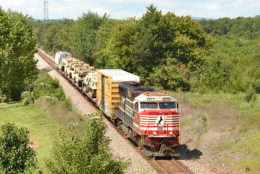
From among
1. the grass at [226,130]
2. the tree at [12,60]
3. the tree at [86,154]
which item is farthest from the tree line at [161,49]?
the tree at [86,154]

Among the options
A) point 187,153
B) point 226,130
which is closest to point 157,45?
point 226,130

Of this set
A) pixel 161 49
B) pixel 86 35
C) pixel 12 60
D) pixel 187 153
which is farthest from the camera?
pixel 86 35

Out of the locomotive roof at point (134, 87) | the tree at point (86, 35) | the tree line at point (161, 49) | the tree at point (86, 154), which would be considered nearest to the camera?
the tree at point (86, 154)

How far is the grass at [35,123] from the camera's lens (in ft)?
77.2

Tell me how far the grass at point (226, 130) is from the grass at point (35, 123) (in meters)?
9.71

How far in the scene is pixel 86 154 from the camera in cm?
1309

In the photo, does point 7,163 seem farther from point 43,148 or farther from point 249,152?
point 249,152

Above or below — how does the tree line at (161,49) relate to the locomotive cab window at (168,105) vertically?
above

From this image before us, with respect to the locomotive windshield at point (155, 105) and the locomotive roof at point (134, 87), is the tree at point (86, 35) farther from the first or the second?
the locomotive windshield at point (155, 105)

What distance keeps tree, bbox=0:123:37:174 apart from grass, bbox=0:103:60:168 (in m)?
4.46

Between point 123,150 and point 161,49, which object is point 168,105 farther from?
point 161,49

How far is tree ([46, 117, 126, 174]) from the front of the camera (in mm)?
12773

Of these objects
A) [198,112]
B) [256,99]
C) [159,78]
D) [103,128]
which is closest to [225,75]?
[159,78]

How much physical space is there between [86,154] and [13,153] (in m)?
3.15
